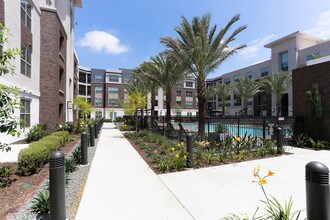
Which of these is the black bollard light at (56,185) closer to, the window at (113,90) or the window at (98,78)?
the window at (113,90)

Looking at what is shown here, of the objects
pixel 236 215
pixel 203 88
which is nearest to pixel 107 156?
pixel 236 215

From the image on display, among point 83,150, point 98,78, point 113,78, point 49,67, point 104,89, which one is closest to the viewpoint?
point 83,150

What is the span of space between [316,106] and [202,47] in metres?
6.98

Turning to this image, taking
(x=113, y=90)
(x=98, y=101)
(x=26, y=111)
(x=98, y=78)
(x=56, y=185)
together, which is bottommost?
(x=56, y=185)

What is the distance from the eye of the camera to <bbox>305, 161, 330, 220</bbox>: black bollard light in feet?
7.97

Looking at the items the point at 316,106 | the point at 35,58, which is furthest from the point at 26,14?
the point at 316,106

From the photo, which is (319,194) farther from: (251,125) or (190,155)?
(251,125)

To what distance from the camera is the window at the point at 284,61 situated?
144 ft

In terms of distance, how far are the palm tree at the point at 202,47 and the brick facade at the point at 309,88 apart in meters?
3.99

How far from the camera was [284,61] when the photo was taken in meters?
44.8

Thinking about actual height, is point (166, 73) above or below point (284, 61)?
below

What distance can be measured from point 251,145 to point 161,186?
6.27m

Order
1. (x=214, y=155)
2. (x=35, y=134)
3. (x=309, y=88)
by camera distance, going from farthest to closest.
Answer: (x=35, y=134) < (x=309, y=88) < (x=214, y=155)

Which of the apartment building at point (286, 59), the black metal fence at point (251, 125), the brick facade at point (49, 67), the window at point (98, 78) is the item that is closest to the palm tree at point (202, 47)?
the black metal fence at point (251, 125)
